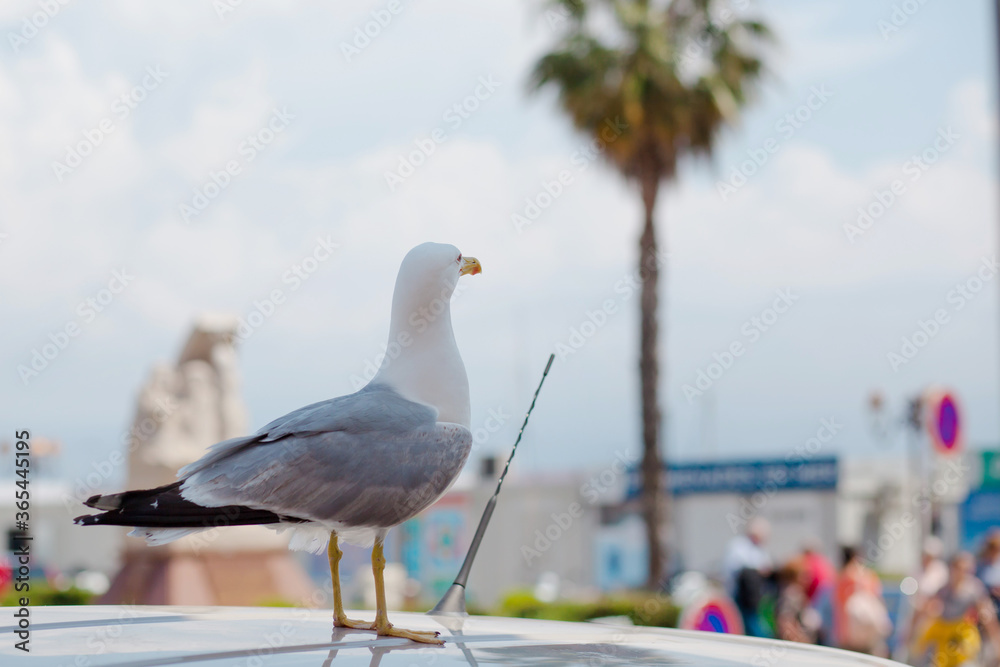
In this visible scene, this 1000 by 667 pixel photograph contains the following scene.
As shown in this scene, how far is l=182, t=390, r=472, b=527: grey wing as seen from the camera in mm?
2377

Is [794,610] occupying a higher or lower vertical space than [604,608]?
higher

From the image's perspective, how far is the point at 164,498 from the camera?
91.1 inches

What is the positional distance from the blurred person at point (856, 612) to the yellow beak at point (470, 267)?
7312mm

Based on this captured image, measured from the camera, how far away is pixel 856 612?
9.16 metres

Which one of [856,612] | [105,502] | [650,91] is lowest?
[856,612]

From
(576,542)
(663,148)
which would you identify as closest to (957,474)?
(576,542)

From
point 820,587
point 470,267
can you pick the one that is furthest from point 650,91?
point 470,267

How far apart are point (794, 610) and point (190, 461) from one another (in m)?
8.81

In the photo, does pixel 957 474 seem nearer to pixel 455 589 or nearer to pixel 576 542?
pixel 576 542

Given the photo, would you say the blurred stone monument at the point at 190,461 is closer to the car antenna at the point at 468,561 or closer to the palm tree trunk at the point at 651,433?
the palm tree trunk at the point at 651,433

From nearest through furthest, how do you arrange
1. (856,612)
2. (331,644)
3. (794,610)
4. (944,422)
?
(331,644), (856,612), (794,610), (944,422)

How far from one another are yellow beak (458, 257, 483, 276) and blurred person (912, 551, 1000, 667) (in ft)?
22.8

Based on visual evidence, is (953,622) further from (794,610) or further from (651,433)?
(651,433)

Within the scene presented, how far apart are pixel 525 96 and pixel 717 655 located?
16.0 metres
